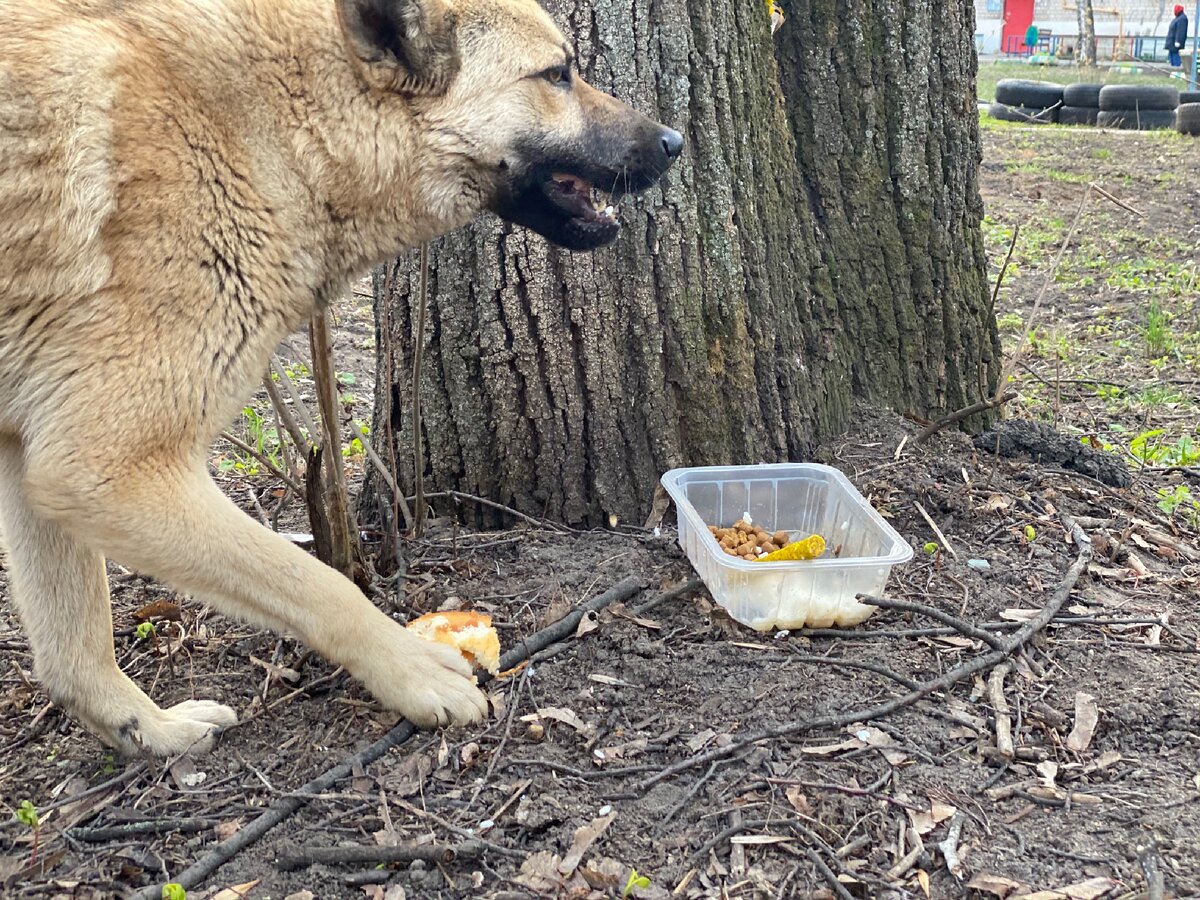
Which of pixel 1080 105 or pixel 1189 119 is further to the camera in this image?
pixel 1080 105

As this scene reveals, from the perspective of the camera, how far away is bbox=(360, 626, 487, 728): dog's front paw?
8.83 ft

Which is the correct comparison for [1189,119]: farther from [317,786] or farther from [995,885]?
[317,786]

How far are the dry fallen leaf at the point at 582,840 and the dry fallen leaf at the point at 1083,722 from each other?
1.13 metres

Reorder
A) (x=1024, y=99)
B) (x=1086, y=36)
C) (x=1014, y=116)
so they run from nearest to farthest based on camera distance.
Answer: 1. (x=1014, y=116)
2. (x=1024, y=99)
3. (x=1086, y=36)

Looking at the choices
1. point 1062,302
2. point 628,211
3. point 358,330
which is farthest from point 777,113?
point 1062,302

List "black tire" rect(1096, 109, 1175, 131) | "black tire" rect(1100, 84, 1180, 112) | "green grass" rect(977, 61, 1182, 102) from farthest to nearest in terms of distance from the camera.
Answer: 1. "green grass" rect(977, 61, 1182, 102)
2. "black tire" rect(1100, 84, 1180, 112)
3. "black tire" rect(1096, 109, 1175, 131)

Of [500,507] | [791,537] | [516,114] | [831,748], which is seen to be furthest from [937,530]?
[516,114]

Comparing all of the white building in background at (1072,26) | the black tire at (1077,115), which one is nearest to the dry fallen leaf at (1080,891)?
the black tire at (1077,115)

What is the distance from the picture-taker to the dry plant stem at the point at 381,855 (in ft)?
7.52

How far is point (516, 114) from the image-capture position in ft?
10.2

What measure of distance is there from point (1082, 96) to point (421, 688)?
18419 millimetres

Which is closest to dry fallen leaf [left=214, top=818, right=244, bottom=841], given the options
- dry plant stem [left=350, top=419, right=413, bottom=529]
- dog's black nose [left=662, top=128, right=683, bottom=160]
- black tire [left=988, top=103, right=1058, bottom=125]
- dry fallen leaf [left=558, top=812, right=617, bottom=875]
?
dry fallen leaf [left=558, top=812, right=617, bottom=875]

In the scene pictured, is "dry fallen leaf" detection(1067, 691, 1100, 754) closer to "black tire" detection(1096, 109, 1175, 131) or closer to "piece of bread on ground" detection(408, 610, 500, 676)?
"piece of bread on ground" detection(408, 610, 500, 676)

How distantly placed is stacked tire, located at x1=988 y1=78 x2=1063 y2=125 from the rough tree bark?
11983 mm
